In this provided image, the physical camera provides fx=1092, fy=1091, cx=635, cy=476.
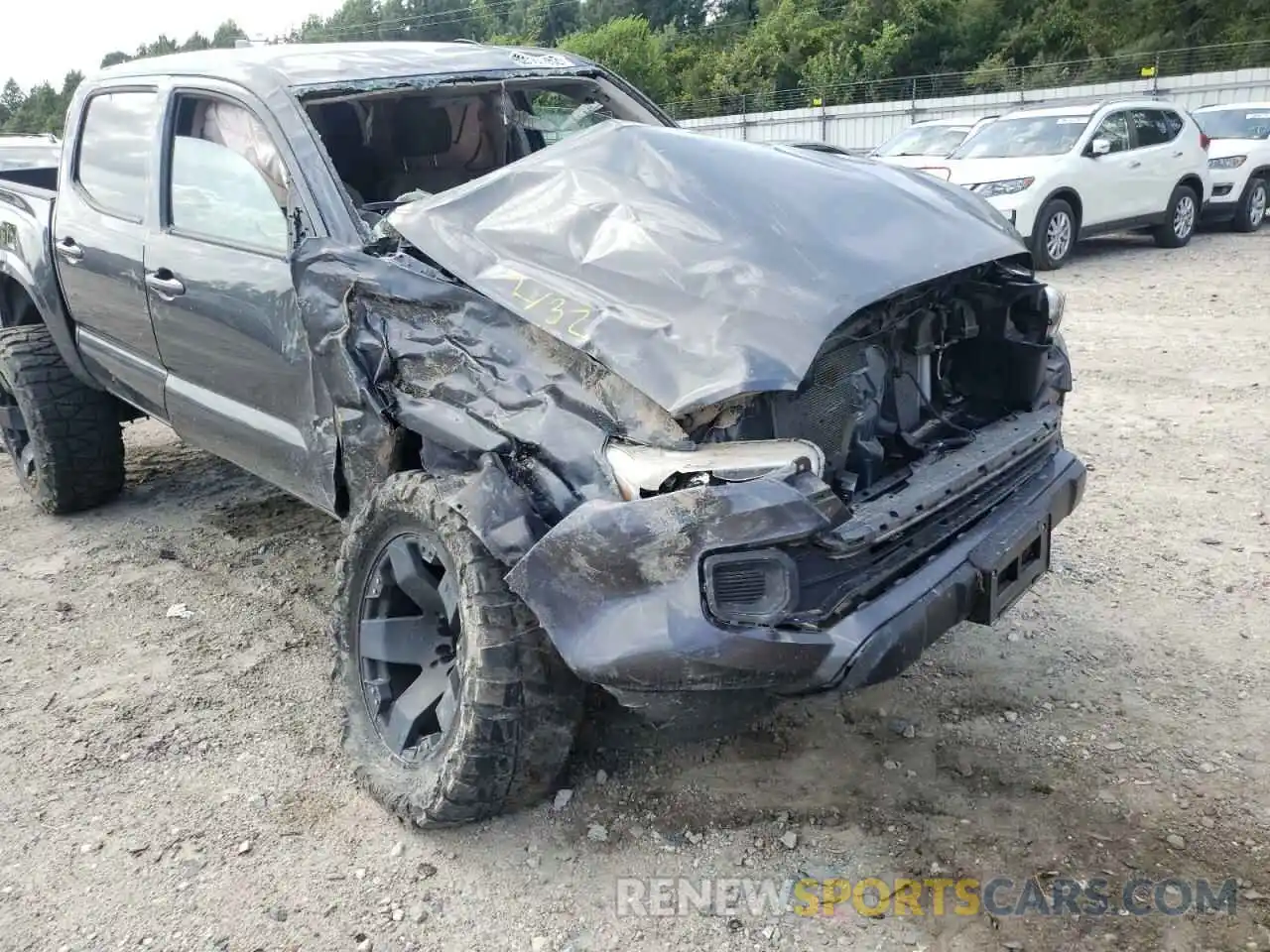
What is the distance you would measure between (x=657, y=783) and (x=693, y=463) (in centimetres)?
106

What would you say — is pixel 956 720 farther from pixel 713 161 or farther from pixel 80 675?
pixel 80 675

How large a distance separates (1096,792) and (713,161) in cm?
194

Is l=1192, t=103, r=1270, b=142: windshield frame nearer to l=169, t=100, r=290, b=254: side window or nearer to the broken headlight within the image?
l=169, t=100, r=290, b=254: side window

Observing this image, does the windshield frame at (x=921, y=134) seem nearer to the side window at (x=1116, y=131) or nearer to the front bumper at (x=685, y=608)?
the side window at (x=1116, y=131)

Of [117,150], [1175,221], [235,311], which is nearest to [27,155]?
[117,150]

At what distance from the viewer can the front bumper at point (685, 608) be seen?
7.09 ft

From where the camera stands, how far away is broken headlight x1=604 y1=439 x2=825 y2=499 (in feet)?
7.39

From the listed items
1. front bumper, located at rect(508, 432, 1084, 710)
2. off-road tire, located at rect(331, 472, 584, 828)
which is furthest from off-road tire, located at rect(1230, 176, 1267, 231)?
off-road tire, located at rect(331, 472, 584, 828)

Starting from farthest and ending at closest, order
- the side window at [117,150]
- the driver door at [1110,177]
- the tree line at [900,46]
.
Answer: the tree line at [900,46]
the driver door at [1110,177]
the side window at [117,150]

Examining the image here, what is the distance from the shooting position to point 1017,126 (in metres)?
11.6

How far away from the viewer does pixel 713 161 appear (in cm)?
302

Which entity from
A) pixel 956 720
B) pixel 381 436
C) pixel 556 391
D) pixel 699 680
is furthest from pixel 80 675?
pixel 956 720

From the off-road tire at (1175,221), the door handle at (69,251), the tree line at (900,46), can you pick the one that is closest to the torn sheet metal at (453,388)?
the door handle at (69,251)

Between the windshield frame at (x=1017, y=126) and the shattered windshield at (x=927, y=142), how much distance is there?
161 centimetres
